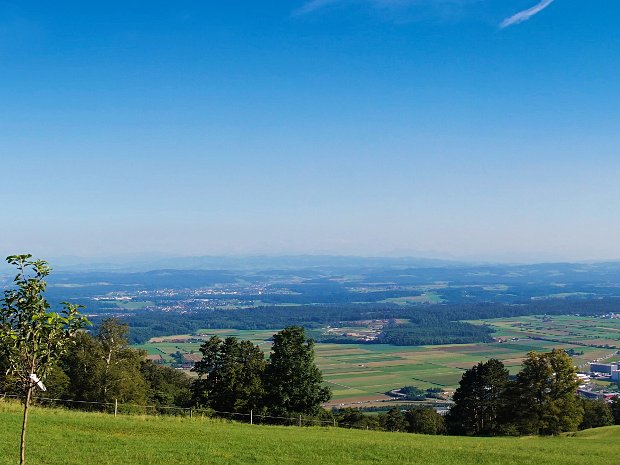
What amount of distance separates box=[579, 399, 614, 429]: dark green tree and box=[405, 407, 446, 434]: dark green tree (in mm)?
13445

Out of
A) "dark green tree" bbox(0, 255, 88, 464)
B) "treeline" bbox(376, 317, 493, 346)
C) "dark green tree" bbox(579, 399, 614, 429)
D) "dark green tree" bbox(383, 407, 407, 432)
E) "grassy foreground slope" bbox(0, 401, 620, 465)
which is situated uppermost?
"dark green tree" bbox(0, 255, 88, 464)

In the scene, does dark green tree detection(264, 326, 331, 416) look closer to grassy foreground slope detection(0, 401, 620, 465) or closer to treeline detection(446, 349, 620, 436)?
grassy foreground slope detection(0, 401, 620, 465)

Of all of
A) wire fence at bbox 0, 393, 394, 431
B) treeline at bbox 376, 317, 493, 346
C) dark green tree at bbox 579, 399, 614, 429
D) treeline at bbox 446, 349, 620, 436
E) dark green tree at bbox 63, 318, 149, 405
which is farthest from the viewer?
treeline at bbox 376, 317, 493, 346

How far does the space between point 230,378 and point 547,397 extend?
975 inches

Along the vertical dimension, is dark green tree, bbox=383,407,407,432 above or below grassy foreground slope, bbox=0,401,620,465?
below

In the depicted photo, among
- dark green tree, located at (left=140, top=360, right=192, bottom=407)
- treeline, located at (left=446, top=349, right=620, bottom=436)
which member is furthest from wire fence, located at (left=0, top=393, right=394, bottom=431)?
treeline, located at (left=446, top=349, right=620, bottom=436)

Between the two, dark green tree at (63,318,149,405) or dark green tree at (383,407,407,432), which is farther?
dark green tree at (383,407,407,432)

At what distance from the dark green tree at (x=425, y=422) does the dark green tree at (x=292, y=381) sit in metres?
17.9

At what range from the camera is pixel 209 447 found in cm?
2325

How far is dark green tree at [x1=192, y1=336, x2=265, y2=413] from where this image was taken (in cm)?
4619

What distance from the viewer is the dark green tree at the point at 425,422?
194 feet

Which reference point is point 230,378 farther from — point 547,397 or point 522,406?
point 547,397

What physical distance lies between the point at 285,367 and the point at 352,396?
53993mm

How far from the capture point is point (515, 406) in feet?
153
